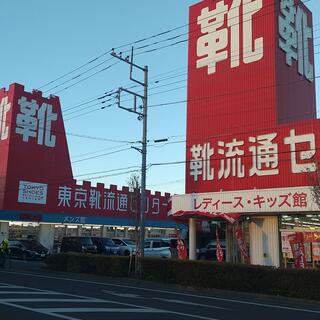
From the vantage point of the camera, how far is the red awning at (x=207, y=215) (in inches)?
1003

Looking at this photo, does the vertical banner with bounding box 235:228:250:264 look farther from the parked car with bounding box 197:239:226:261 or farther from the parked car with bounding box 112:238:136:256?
the parked car with bounding box 112:238:136:256

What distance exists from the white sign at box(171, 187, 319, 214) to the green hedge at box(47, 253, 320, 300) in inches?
205

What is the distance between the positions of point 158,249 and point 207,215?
9463mm

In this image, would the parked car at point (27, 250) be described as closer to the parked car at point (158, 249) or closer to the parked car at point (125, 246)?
the parked car at point (125, 246)

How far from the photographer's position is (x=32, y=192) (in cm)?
4703

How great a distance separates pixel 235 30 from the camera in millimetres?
29500

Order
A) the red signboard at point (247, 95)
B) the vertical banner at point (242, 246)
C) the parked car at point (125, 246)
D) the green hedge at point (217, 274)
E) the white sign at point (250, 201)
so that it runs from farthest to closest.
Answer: the parked car at point (125, 246) → the red signboard at point (247, 95) → the vertical banner at point (242, 246) → the white sign at point (250, 201) → the green hedge at point (217, 274)

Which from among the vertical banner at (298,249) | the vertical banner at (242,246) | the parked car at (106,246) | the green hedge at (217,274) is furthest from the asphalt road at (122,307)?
the parked car at (106,246)

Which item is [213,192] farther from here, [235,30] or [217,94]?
[235,30]

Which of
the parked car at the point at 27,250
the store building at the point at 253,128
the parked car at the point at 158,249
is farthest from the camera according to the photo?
the parked car at the point at 27,250

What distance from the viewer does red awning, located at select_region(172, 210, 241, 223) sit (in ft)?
83.6

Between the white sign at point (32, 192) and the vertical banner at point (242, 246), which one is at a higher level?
the white sign at point (32, 192)

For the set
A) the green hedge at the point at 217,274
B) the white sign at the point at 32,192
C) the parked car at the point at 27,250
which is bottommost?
the green hedge at the point at 217,274

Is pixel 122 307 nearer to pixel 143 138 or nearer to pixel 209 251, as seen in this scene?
pixel 143 138
